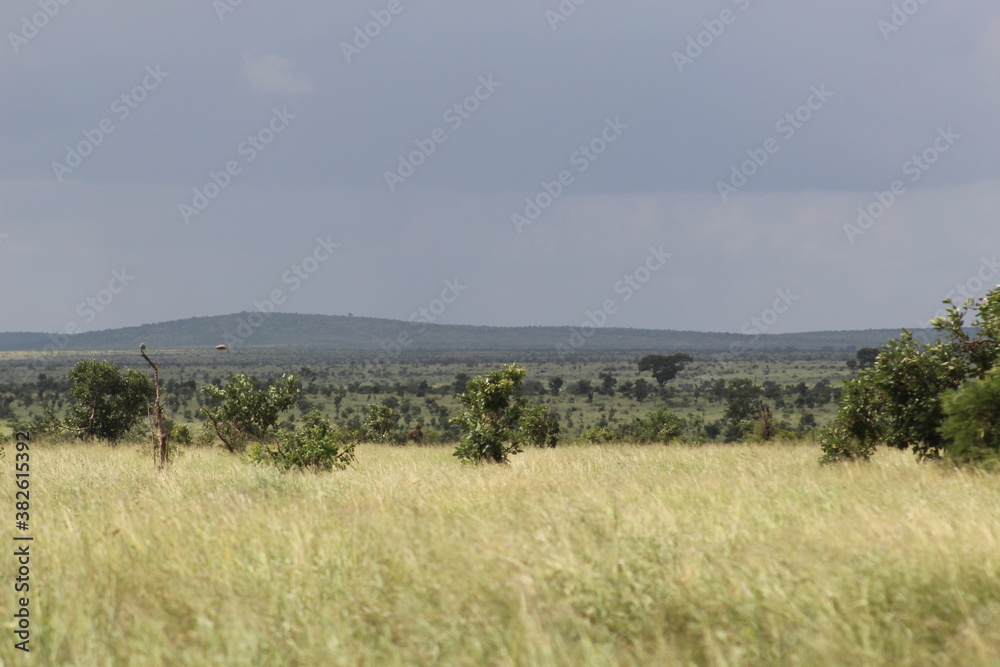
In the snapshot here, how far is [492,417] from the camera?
65.8 ft

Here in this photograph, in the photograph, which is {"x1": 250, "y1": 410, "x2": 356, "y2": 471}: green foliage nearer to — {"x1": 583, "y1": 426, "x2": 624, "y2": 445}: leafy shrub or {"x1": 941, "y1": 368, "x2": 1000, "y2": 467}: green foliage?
{"x1": 941, "y1": 368, "x2": 1000, "y2": 467}: green foliage

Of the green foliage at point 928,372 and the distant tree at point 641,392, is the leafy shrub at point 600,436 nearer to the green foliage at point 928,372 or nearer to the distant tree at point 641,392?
the green foliage at point 928,372

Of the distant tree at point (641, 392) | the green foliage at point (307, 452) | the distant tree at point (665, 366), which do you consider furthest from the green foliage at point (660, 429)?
the distant tree at point (665, 366)

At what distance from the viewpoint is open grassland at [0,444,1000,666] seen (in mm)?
5230

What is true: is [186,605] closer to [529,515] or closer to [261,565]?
[261,565]

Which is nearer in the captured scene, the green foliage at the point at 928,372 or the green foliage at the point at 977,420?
the green foliage at the point at 977,420

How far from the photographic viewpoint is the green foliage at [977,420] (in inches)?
→ 449

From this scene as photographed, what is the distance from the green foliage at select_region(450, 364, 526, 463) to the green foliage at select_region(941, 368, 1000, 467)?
32.7 ft

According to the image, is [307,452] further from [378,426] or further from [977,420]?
[378,426]

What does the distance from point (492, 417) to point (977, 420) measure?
1100 cm

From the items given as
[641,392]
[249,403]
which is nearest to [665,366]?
[641,392]

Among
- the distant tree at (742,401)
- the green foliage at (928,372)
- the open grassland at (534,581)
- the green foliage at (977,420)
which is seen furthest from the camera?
the distant tree at (742,401)

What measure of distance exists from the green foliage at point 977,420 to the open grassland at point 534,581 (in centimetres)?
138

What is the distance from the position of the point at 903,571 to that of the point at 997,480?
5.37 meters
